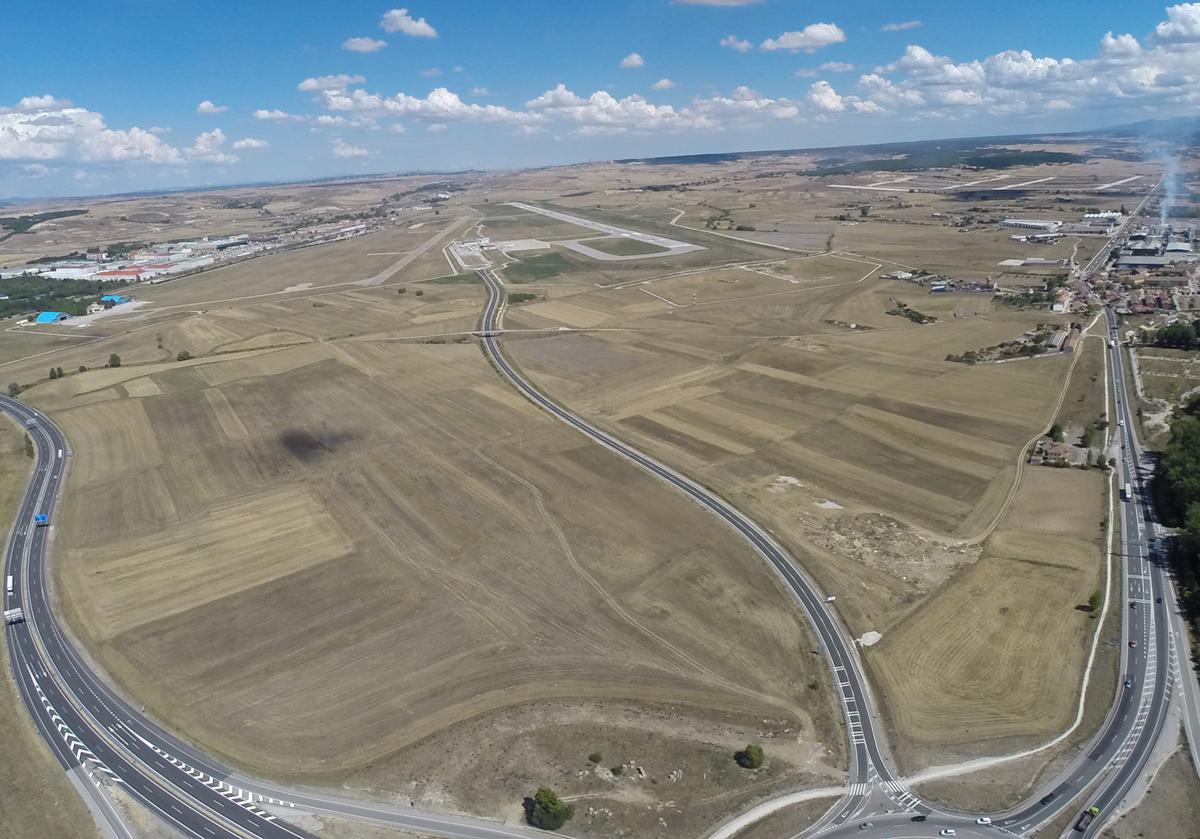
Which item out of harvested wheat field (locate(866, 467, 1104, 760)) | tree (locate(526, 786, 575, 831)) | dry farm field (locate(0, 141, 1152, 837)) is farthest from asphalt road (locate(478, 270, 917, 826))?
tree (locate(526, 786, 575, 831))

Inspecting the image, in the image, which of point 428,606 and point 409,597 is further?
point 409,597

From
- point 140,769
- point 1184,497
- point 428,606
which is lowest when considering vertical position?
point 140,769

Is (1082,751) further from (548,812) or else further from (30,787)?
(30,787)

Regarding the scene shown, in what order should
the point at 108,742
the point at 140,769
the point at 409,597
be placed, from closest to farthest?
the point at 140,769
the point at 108,742
the point at 409,597

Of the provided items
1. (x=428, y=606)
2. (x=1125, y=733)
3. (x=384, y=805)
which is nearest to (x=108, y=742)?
(x=384, y=805)

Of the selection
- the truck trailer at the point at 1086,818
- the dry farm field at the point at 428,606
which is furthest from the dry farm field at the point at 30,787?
the truck trailer at the point at 1086,818

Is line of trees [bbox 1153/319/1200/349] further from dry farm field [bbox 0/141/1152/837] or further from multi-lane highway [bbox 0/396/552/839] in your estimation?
multi-lane highway [bbox 0/396/552/839]

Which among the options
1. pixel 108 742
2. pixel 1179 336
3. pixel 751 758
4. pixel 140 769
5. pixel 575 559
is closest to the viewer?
pixel 751 758

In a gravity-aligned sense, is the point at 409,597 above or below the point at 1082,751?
above
